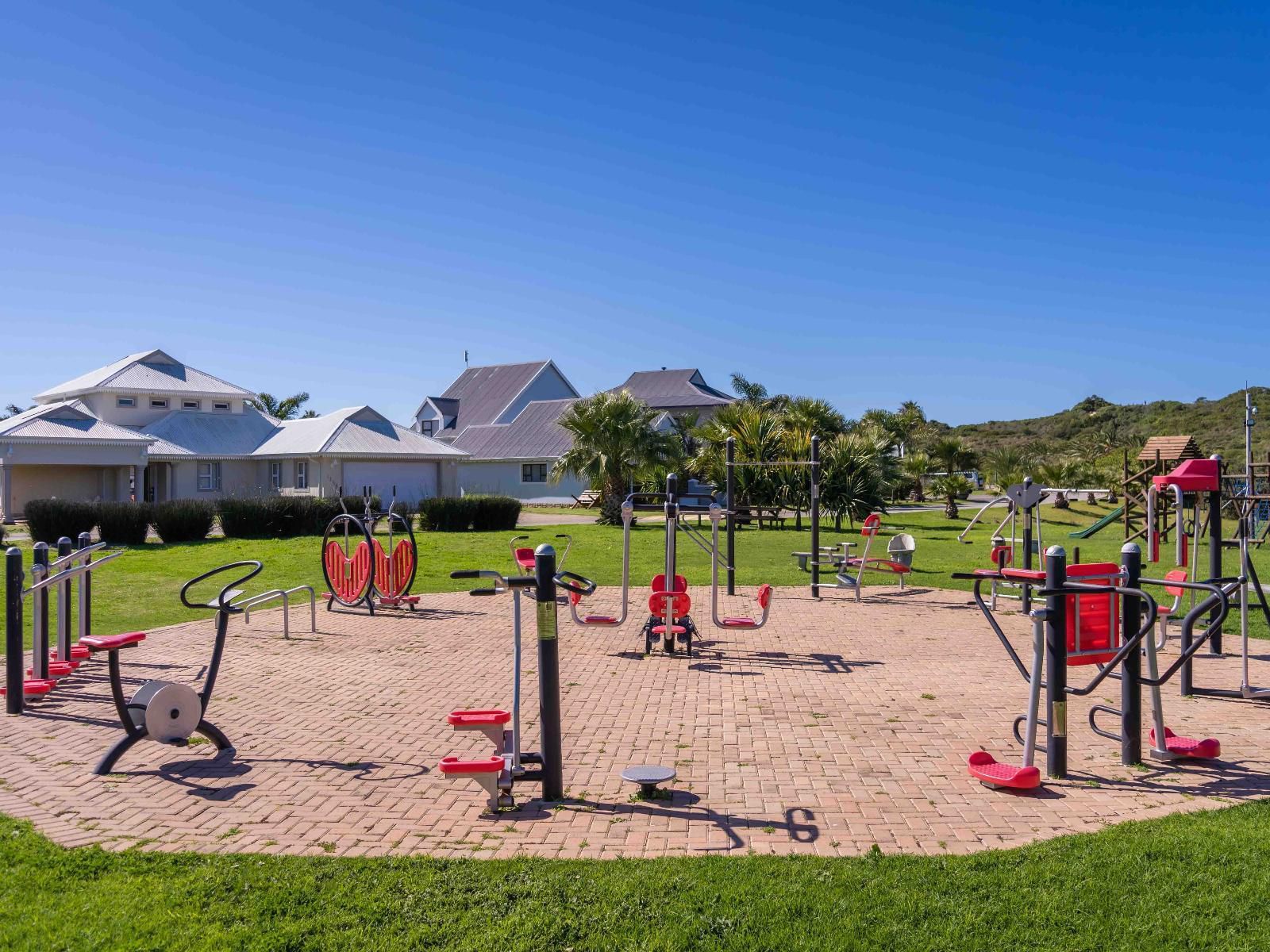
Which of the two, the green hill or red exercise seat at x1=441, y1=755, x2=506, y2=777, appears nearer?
red exercise seat at x1=441, y1=755, x2=506, y2=777

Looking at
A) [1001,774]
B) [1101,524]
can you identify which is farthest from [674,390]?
[1001,774]

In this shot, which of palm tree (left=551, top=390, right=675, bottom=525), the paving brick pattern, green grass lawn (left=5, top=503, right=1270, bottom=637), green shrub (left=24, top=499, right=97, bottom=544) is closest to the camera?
the paving brick pattern

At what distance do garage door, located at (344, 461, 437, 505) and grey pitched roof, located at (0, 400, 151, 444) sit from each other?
6.99m

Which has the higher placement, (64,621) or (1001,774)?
(64,621)

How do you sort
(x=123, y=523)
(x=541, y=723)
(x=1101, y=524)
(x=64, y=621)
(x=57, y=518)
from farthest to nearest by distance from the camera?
(x=123, y=523) → (x=57, y=518) → (x=1101, y=524) → (x=64, y=621) → (x=541, y=723)

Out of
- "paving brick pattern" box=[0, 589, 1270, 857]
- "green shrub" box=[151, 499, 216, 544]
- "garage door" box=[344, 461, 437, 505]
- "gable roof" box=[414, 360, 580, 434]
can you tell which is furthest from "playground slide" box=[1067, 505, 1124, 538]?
"gable roof" box=[414, 360, 580, 434]

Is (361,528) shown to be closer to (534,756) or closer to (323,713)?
(323,713)

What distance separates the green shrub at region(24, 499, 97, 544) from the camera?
23.2m

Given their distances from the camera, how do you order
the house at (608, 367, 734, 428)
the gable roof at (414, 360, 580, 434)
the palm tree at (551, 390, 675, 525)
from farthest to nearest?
1. the house at (608, 367, 734, 428)
2. the gable roof at (414, 360, 580, 434)
3. the palm tree at (551, 390, 675, 525)

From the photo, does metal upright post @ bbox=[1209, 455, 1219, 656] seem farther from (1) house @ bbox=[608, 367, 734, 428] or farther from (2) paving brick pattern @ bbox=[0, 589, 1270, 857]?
(1) house @ bbox=[608, 367, 734, 428]

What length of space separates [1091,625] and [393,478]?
3410cm

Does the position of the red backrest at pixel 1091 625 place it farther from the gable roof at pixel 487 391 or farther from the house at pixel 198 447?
the gable roof at pixel 487 391

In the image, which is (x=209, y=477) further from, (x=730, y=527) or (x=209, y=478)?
(x=730, y=527)

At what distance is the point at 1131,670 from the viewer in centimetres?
596
